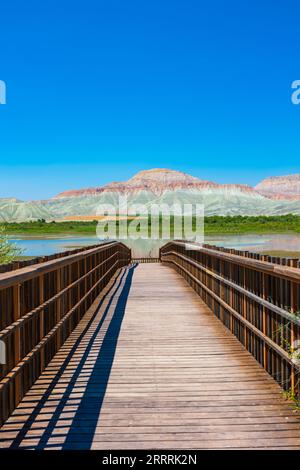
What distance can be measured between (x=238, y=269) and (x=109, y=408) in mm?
3178

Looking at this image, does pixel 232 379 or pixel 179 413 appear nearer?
pixel 179 413

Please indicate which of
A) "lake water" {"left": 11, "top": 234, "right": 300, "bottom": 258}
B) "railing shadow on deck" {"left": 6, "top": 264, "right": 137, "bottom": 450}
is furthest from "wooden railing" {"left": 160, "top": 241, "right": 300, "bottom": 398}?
"lake water" {"left": 11, "top": 234, "right": 300, "bottom": 258}

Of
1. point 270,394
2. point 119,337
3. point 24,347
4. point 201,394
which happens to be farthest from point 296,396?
point 119,337

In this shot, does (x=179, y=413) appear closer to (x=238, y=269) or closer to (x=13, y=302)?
(x=13, y=302)

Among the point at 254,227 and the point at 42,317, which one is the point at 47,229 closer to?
the point at 254,227

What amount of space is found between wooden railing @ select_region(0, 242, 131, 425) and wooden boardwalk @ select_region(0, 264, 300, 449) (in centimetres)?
15

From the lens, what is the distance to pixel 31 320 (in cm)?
520

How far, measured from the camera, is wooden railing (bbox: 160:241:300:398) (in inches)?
179

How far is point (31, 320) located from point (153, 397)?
140 cm

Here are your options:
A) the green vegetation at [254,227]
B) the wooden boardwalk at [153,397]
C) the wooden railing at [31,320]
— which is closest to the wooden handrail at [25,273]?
the wooden railing at [31,320]

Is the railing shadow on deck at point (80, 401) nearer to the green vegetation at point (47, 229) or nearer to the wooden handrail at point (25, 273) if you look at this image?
the wooden handrail at point (25, 273)
